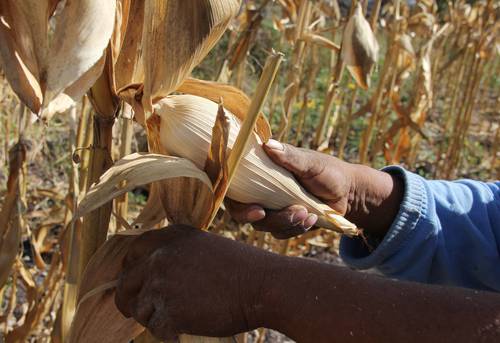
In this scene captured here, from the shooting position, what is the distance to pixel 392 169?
897 millimetres

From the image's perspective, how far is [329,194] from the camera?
2.32ft

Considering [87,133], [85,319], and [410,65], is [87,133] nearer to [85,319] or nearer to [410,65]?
[85,319]

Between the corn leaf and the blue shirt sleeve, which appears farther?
the blue shirt sleeve

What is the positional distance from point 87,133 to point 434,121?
3.25m

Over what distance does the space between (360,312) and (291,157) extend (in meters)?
0.18

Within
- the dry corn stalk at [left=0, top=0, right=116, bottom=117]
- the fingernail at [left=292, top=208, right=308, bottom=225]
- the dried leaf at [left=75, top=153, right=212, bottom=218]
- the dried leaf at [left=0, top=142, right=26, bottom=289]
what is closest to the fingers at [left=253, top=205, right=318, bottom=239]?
the fingernail at [left=292, top=208, right=308, bottom=225]

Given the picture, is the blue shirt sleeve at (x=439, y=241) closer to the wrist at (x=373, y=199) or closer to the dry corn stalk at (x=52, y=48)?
the wrist at (x=373, y=199)

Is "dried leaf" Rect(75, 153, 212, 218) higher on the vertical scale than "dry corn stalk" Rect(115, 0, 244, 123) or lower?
lower

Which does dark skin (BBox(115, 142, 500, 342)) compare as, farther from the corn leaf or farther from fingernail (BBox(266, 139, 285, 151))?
fingernail (BBox(266, 139, 285, 151))

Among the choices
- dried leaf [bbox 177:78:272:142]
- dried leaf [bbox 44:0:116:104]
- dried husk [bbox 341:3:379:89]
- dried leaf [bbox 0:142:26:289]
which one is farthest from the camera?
dried husk [bbox 341:3:379:89]

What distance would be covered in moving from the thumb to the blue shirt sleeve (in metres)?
0.23

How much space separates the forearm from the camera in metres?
0.48

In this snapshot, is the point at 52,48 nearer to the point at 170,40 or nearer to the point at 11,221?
the point at 170,40

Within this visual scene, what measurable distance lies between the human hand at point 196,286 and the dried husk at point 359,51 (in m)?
0.59
